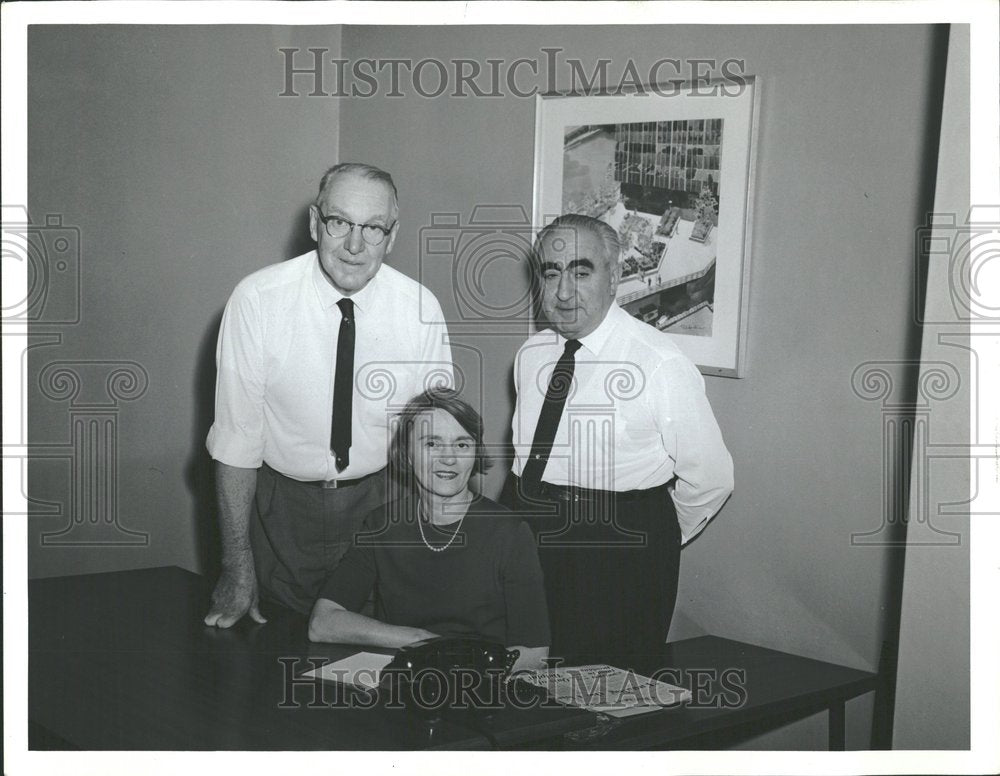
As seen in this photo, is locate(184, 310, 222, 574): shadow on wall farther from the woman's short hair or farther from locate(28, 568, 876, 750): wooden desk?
the woman's short hair

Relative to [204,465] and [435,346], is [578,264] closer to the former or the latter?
[435,346]

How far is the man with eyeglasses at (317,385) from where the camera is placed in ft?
8.24

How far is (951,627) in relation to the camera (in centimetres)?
234

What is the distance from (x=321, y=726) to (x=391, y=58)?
4.94 feet

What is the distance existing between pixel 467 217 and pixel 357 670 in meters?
1.06

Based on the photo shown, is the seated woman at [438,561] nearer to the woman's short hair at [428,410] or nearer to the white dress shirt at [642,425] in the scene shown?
the woman's short hair at [428,410]

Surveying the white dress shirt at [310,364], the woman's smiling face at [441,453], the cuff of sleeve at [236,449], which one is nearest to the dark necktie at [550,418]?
the woman's smiling face at [441,453]

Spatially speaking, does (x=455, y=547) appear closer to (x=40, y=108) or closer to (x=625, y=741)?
(x=625, y=741)

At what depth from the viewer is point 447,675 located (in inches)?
89.2

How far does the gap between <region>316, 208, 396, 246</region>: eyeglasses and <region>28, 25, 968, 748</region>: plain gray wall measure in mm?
51

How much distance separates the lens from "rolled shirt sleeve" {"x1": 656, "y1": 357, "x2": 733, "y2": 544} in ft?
8.04

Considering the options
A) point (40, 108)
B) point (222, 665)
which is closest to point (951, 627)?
point (222, 665)

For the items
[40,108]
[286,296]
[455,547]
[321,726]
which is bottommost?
[321,726]

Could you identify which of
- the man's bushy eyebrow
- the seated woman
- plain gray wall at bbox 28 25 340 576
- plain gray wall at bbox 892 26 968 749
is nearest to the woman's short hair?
the seated woman
